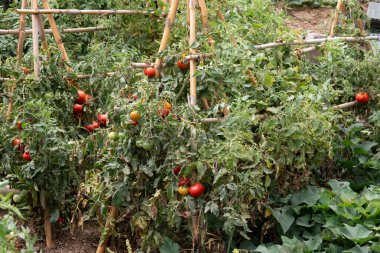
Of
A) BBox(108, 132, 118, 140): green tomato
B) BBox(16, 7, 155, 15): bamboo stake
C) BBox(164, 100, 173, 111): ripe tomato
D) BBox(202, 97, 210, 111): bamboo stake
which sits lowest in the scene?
BBox(108, 132, 118, 140): green tomato

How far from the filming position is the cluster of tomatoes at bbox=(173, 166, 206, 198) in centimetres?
309

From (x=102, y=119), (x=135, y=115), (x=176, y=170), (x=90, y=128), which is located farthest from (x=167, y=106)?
(x=90, y=128)

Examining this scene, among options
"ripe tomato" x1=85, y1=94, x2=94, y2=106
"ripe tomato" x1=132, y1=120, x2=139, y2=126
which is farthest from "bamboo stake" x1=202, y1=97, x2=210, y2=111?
"ripe tomato" x1=85, y1=94, x2=94, y2=106

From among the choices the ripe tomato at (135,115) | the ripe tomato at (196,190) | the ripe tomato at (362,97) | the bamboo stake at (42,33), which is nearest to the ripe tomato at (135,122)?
the ripe tomato at (135,115)

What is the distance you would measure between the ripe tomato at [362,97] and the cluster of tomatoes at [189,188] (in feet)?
5.37

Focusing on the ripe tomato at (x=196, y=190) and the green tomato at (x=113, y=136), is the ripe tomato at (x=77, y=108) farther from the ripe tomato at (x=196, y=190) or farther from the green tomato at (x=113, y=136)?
the ripe tomato at (x=196, y=190)

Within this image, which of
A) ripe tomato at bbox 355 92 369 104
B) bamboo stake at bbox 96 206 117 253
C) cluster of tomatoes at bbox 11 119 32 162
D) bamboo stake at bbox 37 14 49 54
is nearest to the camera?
bamboo stake at bbox 96 206 117 253

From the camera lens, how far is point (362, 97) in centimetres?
432

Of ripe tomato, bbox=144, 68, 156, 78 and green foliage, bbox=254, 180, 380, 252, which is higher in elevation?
ripe tomato, bbox=144, 68, 156, 78

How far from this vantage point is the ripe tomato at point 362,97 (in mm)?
4328

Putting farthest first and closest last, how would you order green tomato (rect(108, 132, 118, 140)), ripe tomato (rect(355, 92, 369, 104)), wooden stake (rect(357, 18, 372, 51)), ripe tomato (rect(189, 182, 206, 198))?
wooden stake (rect(357, 18, 372, 51)), ripe tomato (rect(355, 92, 369, 104)), green tomato (rect(108, 132, 118, 140)), ripe tomato (rect(189, 182, 206, 198))

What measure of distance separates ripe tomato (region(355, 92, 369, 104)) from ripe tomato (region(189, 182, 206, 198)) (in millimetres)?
1653

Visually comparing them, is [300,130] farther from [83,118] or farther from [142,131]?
[83,118]

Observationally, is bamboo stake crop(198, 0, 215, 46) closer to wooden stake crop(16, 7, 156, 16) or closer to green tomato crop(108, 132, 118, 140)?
green tomato crop(108, 132, 118, 140)
